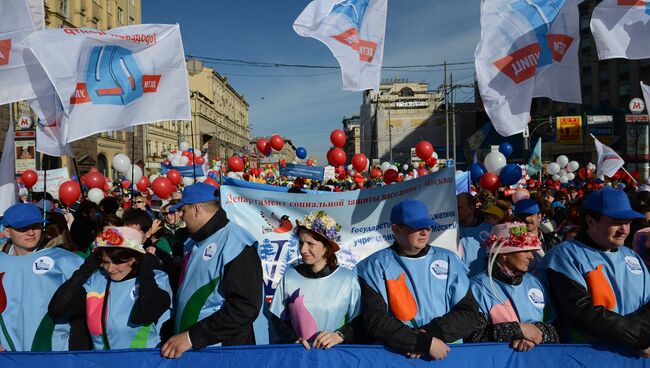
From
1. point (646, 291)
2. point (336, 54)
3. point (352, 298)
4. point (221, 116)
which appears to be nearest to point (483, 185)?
point (336, 54)

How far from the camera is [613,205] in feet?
9.10

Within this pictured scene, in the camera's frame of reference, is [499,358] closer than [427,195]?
Yes

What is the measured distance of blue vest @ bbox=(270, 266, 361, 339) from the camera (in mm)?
2738

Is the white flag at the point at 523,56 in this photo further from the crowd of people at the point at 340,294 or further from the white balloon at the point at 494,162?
the white balloon at the point at 494,162

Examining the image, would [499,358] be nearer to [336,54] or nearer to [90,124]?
[336,54]

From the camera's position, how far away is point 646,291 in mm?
2764

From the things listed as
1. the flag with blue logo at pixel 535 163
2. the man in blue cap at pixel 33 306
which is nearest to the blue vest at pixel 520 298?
the man in blue cap at pixel 33 306

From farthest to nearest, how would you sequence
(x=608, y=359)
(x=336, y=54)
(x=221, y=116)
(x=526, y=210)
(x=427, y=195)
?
(x=221, y=116) → (x=336, y=54) → (x=427, y=195) → (x=526, y=210) → (x=608, y=359)

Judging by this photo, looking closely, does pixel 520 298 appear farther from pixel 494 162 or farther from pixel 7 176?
pixel 494 162

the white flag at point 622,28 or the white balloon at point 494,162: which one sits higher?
the white flag at point 622,28

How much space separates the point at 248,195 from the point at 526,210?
2.79m

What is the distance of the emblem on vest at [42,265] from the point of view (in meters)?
3.07

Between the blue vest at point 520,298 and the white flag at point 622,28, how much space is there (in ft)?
9.38

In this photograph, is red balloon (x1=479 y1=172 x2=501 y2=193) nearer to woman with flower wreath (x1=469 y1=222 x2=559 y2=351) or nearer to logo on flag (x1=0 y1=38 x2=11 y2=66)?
woman with flower wreath (x1=469 y1=222 x2=559 y2=351)
